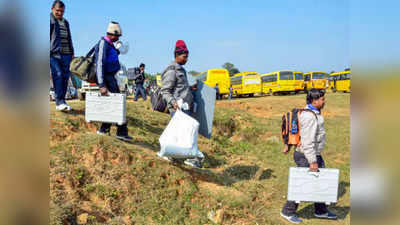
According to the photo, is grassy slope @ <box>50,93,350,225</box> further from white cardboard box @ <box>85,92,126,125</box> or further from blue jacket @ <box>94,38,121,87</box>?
blue jacket @ <box>94,38,121,87</box>

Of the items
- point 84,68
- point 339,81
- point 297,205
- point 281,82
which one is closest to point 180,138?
point 297,205

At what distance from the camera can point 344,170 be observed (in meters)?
5.97

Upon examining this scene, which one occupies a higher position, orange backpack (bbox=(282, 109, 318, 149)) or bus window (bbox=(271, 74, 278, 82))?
bus window (bbox=(271, 74, 278, 82))

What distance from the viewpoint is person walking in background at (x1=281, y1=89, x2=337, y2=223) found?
134 inches

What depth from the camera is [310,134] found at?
341 centimetres

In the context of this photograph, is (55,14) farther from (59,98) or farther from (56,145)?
(56,145)

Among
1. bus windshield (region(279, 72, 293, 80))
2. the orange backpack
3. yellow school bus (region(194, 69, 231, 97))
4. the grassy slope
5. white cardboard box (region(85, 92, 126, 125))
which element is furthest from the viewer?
yellow school bus (region(194, 69, 231, 97))

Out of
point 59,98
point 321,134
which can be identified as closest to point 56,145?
point 59,98

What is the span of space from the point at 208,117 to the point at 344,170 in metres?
3.26

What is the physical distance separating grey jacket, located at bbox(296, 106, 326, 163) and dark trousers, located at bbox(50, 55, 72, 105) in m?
3.38

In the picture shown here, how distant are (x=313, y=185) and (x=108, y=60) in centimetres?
301

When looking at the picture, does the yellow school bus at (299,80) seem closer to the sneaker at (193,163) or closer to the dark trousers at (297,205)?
the sneaker at (193,163)

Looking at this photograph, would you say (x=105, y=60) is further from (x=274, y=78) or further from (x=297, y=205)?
(x=274, y=78)

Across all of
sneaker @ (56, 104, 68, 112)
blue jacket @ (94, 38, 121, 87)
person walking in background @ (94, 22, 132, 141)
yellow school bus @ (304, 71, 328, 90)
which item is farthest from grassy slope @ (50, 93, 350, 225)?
yellow school bus @ (304, 71, 328, 90)
